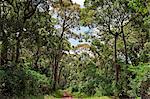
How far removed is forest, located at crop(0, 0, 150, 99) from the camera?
21297 mm

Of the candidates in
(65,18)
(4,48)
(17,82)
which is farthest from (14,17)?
(65,18)

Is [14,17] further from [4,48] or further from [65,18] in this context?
[65,18]

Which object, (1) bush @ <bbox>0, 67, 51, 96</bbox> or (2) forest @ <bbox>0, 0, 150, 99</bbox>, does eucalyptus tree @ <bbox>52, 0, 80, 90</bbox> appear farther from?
(1) bush @ <bbox>0, 67, 51, 96</bbox>

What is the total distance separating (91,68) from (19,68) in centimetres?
1490

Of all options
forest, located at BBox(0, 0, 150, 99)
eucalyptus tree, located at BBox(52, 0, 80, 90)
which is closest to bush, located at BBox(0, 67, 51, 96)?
forest, located at BBox(0, 0, 150, 99)

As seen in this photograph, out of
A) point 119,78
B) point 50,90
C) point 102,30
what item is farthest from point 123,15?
point 50,90

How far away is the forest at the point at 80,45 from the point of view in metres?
21.3

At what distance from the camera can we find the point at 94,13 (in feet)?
91.2

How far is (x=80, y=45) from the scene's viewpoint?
141 ft

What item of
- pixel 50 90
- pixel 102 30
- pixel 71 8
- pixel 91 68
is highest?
pixel 71 8

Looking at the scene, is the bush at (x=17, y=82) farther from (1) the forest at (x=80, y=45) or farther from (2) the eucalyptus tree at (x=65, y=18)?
(2) the eucalyptus tree at (x=65, y=18)

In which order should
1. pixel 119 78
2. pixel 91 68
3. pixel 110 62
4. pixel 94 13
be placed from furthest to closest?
1. pixel 110 62
2. pixel 91 68
3. pixel 119 78
4. pixel 94 13

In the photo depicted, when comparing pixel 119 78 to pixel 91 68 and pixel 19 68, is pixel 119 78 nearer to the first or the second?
pixel 91 68

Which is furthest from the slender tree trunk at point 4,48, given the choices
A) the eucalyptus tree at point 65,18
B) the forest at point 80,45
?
the eucalyptus tree at point 65,18
